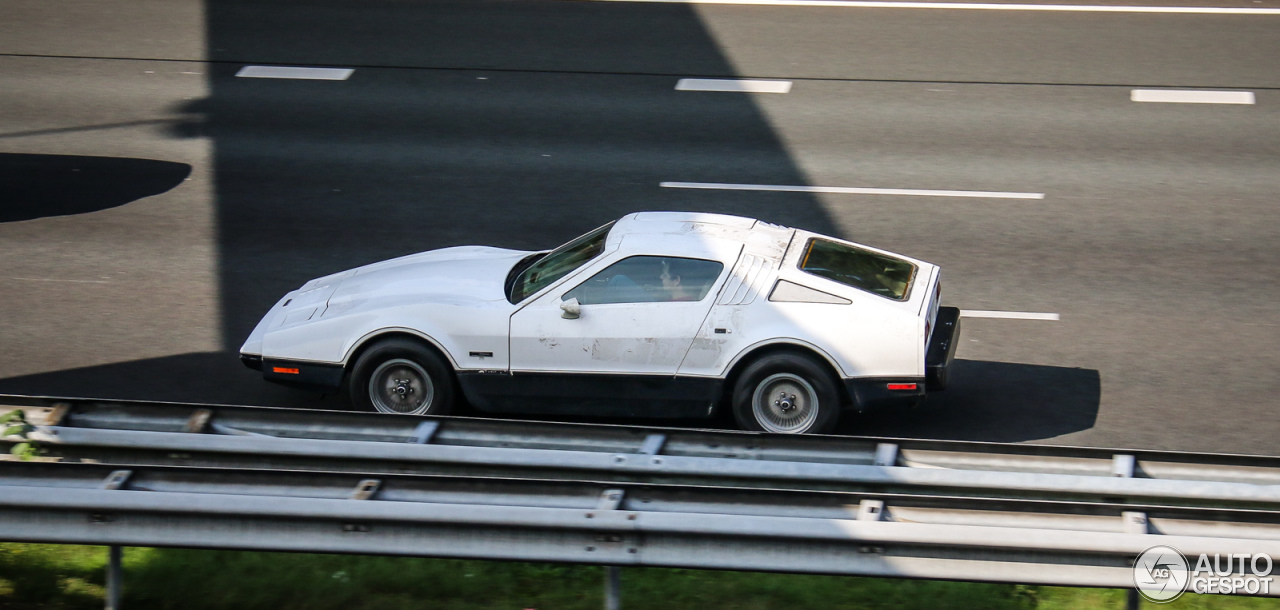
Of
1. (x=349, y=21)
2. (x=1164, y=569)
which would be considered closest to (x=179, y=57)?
(x=349, y=21)

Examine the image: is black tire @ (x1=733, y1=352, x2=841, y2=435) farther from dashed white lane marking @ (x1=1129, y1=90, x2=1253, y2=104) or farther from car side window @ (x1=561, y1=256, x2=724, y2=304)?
dashed white lane marking @ (x1=1129, y1=90, x2=1253, y2=104)

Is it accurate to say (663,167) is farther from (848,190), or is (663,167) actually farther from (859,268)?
(859,268)

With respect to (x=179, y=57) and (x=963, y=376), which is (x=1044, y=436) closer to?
(x=963, y=376)

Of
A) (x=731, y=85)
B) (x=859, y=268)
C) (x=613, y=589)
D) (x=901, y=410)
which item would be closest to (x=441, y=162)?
(x=731, y=85)

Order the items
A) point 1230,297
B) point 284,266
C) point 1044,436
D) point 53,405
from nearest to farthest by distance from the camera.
Result: 1. point 53,405
2. point 1044,436
3. point 1230,297
4. point 284,266

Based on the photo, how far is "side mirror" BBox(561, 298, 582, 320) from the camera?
24.9ft

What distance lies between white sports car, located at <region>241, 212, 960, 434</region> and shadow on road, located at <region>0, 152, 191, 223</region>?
4.84 meters

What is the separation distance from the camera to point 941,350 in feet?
25.1

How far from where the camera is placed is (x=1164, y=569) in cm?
451

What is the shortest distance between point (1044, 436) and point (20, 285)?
8114 mm

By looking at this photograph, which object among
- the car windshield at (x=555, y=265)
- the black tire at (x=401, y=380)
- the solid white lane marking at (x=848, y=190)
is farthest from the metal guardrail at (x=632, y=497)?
the solid white lane marking at (x=848, y=190)

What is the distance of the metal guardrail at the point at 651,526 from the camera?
4.55 metres

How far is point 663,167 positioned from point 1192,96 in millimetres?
6603

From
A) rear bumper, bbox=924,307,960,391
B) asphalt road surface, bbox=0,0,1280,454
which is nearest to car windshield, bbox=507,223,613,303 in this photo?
asphalt road surface, bbox=0,0,1280,454
